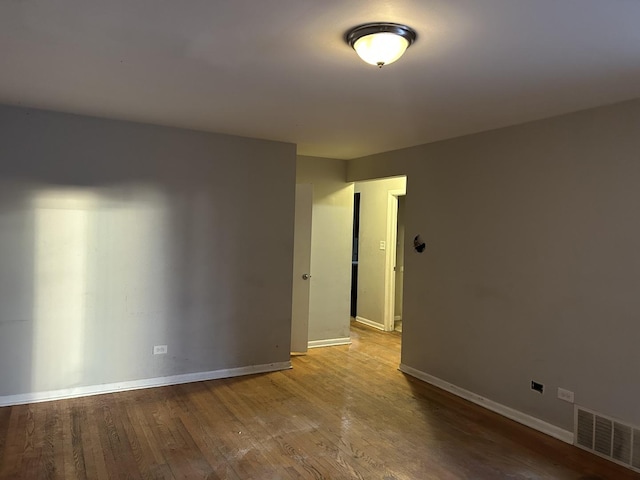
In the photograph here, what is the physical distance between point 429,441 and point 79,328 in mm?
3042

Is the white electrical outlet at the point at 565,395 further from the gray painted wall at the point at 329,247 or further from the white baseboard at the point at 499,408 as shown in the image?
the gray painted wall at the point at 329,247

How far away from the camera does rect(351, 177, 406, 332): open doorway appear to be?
6957 mm

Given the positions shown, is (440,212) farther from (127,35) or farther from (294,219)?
(127,35)

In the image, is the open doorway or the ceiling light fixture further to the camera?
the open doorway

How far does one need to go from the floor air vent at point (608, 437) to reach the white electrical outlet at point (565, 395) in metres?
0.07

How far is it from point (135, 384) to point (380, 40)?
372 cm

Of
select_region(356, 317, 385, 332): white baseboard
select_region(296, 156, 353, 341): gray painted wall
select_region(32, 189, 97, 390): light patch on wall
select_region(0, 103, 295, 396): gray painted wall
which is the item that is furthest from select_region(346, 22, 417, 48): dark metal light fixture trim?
select_region(356, 317, 385, 332): white baseboard

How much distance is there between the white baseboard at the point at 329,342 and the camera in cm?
602

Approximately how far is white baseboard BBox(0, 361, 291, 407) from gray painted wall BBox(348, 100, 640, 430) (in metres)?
1.62

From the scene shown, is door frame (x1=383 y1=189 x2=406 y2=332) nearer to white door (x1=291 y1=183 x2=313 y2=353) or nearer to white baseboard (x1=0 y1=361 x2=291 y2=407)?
white door (x1=291 y1=183 x2=313 y2=353)

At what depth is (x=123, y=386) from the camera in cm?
432

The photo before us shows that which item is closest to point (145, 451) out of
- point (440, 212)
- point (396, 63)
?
point (396, 63)

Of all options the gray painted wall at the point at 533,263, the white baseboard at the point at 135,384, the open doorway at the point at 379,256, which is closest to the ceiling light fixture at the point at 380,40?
the gray painted wall at the point at 533,263

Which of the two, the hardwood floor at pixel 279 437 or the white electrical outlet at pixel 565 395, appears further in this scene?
the white electrical outlet at pixel 565 395
